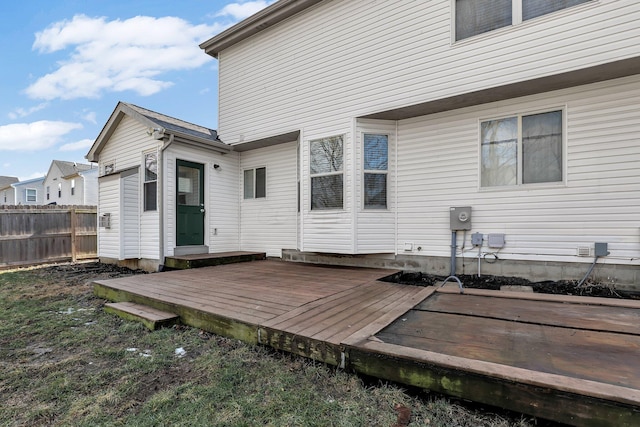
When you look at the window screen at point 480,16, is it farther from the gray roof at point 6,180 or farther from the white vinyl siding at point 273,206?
the gray roof at point 6,180

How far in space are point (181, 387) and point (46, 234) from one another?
29.3 feet

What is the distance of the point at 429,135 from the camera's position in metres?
5.31

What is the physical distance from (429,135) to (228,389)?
4.93 m

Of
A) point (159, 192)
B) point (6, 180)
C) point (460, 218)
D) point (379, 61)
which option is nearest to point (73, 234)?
point (159, 192)

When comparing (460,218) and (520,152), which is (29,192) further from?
(520,152)

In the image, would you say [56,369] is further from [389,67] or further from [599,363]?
[389,67]

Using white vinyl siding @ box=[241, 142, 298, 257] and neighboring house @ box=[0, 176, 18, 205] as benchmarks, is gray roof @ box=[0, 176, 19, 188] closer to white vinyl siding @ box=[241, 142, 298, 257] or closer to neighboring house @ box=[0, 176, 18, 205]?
neighboring house @ box=[0, 176, 18, 205]

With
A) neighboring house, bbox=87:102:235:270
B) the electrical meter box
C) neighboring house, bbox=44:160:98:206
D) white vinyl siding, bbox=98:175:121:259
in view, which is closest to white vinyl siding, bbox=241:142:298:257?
neighboring house, bbox=87:102:235:270

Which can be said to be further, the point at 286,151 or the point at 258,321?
the point at 286,151

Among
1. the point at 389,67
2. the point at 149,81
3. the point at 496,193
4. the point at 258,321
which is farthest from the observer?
the point at 149,81

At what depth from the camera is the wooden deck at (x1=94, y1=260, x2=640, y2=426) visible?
1566mm

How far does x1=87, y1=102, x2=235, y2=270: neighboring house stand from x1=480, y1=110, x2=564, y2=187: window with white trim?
5.70 metres

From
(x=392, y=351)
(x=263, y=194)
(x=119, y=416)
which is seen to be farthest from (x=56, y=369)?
(x=263, y=194)

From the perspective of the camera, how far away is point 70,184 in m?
21.7
